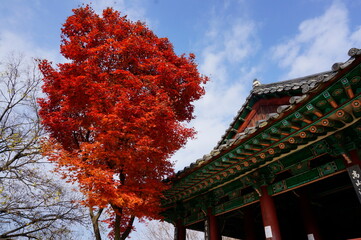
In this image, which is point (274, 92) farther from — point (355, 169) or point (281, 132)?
point (355, 169)

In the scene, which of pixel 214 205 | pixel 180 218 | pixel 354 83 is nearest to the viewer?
pixel 354 83

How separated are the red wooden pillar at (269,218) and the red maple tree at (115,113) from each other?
3852mm

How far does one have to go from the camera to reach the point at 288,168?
7.12m

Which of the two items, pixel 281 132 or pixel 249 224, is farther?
pixel 249 224

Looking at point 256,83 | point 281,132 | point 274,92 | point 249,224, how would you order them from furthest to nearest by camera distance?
point 256,83
point 274,92
point 249,224
point 281,132

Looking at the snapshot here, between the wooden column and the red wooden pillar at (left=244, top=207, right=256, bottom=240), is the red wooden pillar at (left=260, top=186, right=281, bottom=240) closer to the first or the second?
the wooden column

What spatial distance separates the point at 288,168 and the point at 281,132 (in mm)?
1621

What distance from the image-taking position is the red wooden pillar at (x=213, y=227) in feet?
30.9

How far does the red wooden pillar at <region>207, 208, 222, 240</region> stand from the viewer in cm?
940

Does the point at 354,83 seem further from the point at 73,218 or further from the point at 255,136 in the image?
the point at 73,218

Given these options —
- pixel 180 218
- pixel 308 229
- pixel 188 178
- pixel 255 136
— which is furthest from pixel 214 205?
pixel 255 136

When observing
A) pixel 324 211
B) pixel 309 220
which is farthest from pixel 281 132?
pixel 324 211

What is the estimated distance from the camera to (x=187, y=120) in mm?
13531

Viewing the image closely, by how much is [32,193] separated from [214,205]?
7.86 meters
